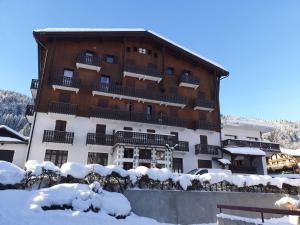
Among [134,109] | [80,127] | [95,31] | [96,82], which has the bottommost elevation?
[80,127]

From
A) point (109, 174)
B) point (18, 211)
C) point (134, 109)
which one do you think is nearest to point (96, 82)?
point (134, 109)

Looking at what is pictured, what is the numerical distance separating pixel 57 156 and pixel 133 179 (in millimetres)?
11724

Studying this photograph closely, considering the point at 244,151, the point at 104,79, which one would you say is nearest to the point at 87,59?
the point at 104,79

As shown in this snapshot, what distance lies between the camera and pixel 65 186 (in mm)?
13539

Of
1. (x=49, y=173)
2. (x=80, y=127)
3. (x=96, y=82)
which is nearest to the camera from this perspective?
(x=49, y=173)

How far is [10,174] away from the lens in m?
13.8

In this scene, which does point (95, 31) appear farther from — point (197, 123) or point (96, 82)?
point (197, 123)

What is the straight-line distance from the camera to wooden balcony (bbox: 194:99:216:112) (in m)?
32.2

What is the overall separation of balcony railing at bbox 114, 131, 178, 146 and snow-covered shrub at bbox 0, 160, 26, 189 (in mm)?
12382

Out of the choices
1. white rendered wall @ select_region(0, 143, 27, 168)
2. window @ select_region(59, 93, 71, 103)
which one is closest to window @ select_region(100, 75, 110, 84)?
window @ select_region(59, 93, 71, 103)

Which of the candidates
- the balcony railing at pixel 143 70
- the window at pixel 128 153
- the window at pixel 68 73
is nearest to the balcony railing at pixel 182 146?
the window at pixel 128 153

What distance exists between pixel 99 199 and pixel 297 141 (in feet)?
353

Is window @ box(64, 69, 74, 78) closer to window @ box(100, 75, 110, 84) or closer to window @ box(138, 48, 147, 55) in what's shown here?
window @ box(100, 75, 110, 84)

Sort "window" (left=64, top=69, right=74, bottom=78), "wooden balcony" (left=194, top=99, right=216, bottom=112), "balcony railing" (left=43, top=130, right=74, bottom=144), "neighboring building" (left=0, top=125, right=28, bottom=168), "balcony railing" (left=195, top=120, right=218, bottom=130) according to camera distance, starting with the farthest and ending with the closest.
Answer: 1. "wooden balcony" (left=194, top=99, right=216, bottom=112)
2. "balcony railing" (left=195, top=120, right=218, bottom=130)
3. "window" (left=64, top=69, right=74, bottom=78)
4. "balcony railing" (left=43, top=130, right=74, bottom=144)
5. "neighboring building" (left=0, top=125, right=28, bottom=168)
